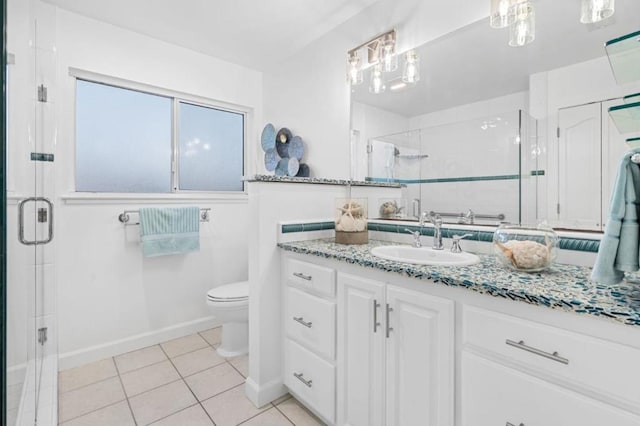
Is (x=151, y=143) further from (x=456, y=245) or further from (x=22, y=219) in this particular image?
(x=456, y=245)

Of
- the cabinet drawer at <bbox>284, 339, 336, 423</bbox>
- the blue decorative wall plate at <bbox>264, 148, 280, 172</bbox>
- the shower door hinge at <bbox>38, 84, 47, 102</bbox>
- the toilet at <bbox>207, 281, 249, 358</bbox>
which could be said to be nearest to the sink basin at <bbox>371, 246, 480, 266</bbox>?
the cabinet drawer at <bbox>284, 339, 336, 423</bbox>

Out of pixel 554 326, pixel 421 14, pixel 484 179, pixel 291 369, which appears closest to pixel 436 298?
pixel 554 326

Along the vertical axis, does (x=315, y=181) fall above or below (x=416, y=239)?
above

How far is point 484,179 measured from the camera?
1.53 m

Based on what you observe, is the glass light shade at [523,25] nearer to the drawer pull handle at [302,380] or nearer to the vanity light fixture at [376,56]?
the vanity light fixture at [376,56]

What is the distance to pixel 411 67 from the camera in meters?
1.87

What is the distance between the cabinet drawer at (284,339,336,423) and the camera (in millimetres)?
1442

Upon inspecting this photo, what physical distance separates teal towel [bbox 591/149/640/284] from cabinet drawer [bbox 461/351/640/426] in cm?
30

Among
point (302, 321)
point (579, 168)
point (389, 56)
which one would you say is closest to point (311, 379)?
point (302, 321)

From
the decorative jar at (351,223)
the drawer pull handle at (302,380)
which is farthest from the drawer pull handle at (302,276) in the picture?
the drawer pull handle at (302,380)

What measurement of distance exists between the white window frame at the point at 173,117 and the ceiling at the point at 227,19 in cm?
38

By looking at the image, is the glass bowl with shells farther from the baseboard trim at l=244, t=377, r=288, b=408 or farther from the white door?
the baseboard trim at l=244, t=377, r=288, b=408

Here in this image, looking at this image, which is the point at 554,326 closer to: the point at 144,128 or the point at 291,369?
the point at 291,369

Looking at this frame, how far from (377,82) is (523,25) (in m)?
0.88
